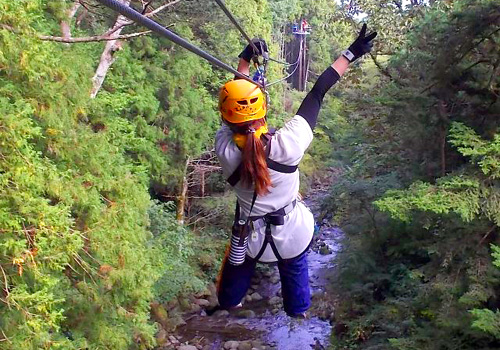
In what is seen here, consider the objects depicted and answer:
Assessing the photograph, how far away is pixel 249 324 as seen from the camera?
11.3 metres

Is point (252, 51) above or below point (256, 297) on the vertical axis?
above

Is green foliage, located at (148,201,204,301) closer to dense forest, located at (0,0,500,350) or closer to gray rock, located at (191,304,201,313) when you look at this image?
dense forest, located at (0,0,500,350)

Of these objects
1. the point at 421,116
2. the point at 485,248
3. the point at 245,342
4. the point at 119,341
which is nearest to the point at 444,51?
the point at 421,116

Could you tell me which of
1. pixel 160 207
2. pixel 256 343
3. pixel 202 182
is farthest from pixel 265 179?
pixel 202 182

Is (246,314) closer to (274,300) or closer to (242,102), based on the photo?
(274,300)

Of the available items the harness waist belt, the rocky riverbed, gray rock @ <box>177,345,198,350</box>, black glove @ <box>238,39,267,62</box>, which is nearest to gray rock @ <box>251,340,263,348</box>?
the rocky riverbed

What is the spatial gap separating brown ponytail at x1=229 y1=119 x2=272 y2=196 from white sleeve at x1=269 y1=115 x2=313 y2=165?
7 centimetres

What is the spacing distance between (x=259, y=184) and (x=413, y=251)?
5.64 m

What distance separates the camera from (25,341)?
4504mm

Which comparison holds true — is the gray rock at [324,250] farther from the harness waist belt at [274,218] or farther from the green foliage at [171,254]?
the harness waist belt at [274,218]

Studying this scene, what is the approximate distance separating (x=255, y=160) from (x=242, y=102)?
0.28 meters

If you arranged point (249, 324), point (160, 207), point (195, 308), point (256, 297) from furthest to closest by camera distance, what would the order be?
point (256, 297) < point (195, 308) < point (249, 324) < point (160, 207)

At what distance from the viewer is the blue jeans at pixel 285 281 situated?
9.82 ft

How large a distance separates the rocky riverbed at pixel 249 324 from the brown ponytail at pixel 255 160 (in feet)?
24.8
